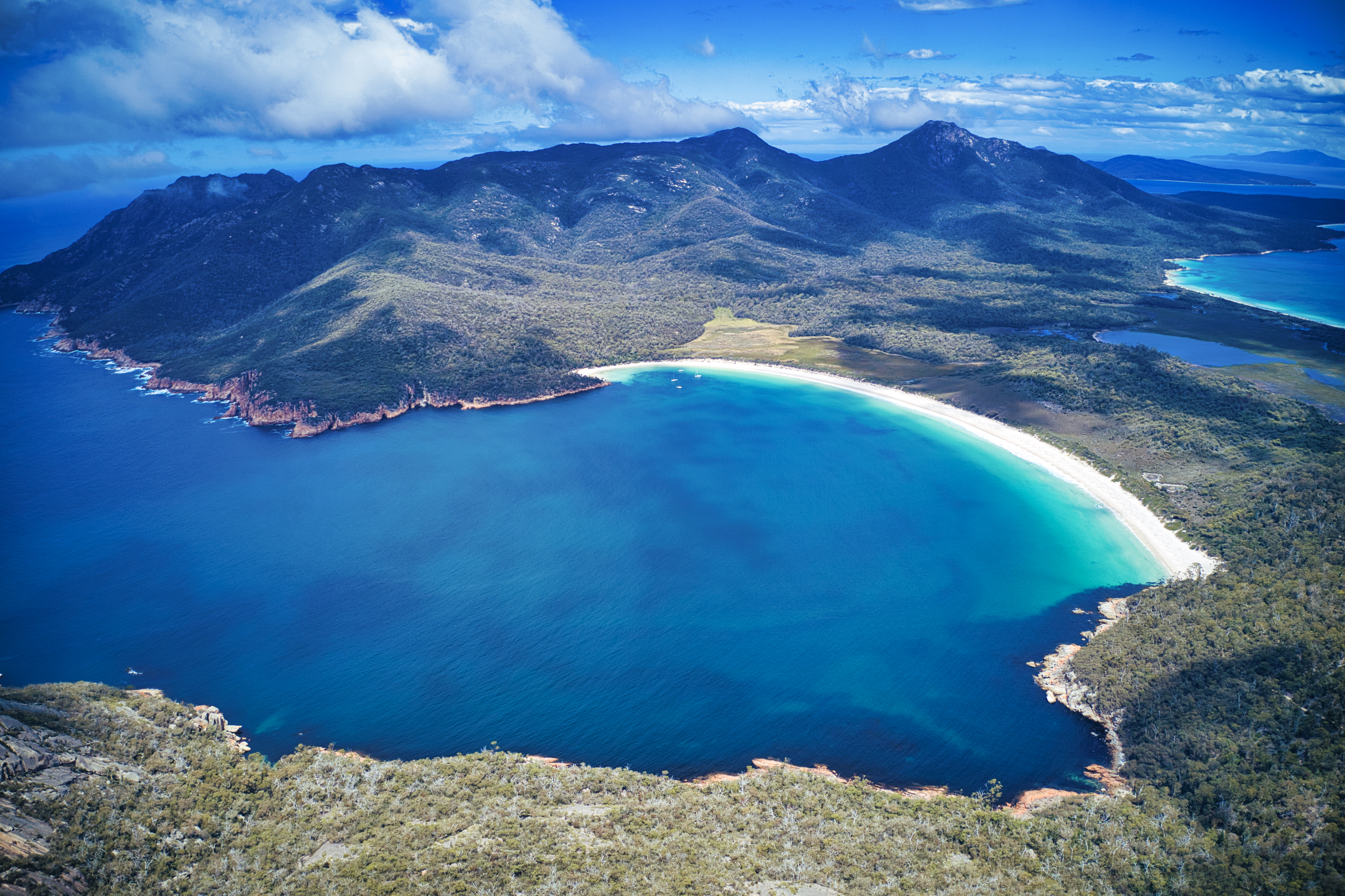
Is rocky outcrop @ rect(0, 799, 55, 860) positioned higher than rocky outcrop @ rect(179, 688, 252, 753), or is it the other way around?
rocky outcrop @ rect(0, 799, 55, 860)

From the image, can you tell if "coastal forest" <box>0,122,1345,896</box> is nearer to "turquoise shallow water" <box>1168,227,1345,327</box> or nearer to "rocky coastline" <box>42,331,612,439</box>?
"rocky coastline" <box>42,331,612,439</box>

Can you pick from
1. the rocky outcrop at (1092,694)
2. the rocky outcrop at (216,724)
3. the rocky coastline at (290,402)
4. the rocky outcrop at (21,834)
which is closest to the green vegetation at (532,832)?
the rocky outcrop at (21,834)

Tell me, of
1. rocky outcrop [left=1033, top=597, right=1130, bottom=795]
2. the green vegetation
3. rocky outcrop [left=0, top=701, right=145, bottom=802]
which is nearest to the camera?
the green vegetation

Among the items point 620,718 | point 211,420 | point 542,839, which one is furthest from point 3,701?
point 211,420

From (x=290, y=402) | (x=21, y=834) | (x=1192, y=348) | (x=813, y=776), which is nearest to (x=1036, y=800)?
(x=813, y=776)

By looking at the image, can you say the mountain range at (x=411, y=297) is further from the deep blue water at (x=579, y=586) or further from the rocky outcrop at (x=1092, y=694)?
the rocky outcrop at (x=1092, y=694)

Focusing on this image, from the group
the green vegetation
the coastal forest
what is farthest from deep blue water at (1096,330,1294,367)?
the green vegetation
